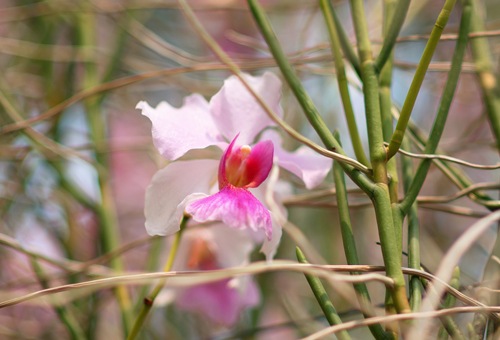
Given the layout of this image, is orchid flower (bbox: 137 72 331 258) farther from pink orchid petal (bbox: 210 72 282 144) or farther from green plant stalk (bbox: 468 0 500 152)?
green plant stalk (bbox: 468 0 500 152)

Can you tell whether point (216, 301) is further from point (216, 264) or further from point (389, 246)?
point (389, 246)

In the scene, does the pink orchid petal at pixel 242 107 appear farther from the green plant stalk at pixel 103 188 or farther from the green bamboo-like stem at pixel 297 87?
the green plant stalk at pixel 103 188

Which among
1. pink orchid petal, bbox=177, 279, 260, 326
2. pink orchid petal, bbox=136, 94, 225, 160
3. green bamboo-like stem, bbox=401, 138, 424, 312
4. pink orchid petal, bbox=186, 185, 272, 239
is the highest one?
pink orchid petal, bbox=136, 94, 225, 160

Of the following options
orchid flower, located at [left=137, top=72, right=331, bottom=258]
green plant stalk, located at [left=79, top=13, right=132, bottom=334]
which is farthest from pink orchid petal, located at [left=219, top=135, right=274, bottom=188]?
green plant stalk, located at [left=79, top=13, right=132, bottom=334]

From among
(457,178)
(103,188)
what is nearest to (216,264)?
(103,188)

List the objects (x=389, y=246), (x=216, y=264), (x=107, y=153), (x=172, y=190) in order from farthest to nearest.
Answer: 1. (x=107, y=153)
2. (x=216, y=264)
3. (x=172, y=190)
4. (x=389, y=246)

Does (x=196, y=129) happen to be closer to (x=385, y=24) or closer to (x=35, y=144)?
(x=385, y=24)
